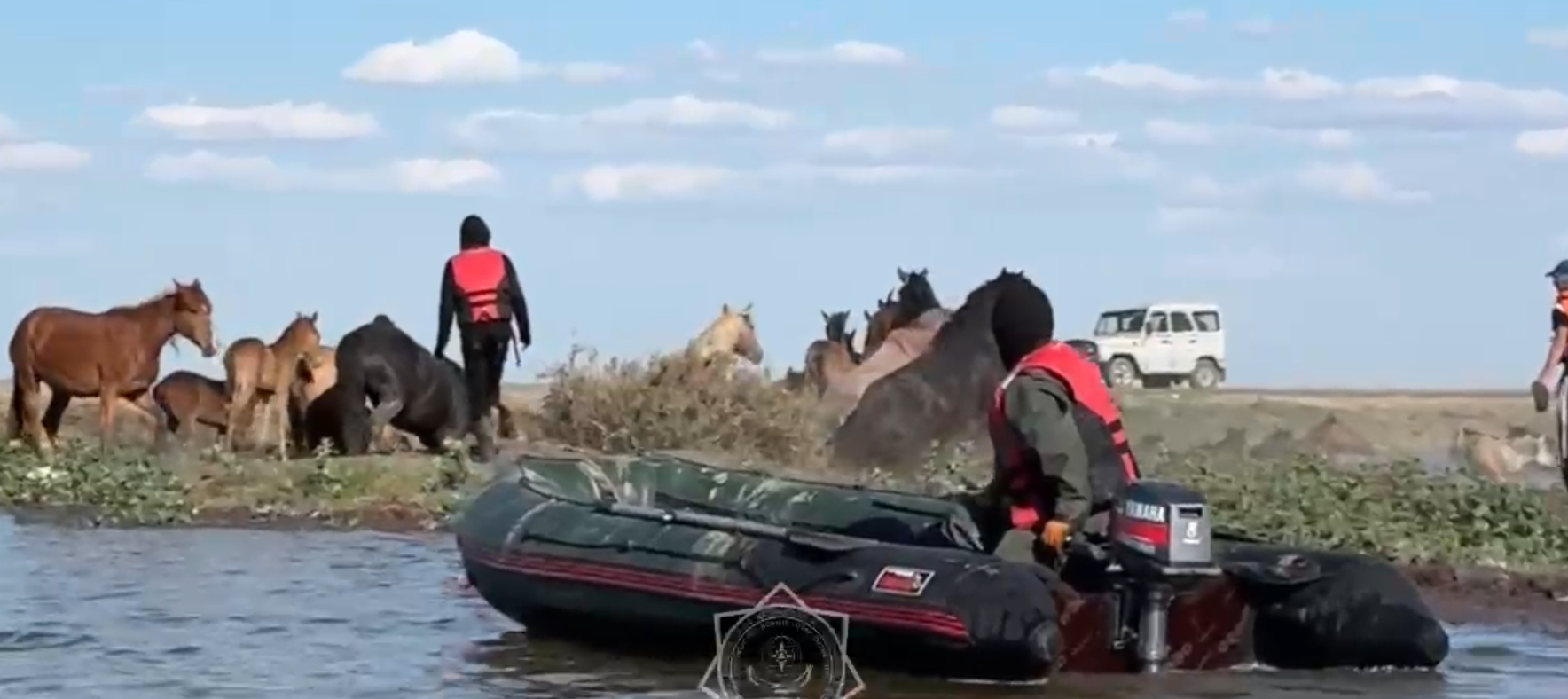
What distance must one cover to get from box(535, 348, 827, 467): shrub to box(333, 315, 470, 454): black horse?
0.96 metres

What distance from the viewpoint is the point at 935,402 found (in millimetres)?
21062

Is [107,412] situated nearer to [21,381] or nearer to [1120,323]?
[21,381]

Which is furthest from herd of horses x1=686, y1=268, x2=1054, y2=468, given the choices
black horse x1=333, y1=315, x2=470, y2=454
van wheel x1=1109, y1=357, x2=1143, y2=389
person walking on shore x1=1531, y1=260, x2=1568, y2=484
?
van wheel x1=1109, y1=357, x2=1143, y2=389

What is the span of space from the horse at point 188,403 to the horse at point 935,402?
4890 millimetres

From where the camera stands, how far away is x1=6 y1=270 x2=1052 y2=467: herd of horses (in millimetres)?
20078

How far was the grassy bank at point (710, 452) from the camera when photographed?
14742mm

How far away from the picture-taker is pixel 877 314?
84.6ft

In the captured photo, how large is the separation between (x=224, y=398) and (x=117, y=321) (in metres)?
1.27

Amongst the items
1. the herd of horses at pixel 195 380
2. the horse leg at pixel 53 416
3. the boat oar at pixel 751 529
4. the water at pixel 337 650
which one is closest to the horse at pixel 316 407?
the herd of horses at pixel 195 380

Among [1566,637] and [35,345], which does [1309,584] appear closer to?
[1566,637]

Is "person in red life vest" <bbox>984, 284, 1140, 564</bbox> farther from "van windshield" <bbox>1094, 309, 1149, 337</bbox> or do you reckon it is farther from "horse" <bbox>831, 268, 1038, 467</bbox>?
"van windshield" <bbox>1094, 309, 1149, 337</bbox>

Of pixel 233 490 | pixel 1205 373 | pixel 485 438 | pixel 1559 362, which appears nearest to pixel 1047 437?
pixel 1559 362

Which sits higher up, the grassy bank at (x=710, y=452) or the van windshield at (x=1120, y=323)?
the van windshield at (x=1120, y=323)

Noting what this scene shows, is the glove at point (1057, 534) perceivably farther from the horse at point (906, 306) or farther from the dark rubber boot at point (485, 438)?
the horse at point (906, 306)
